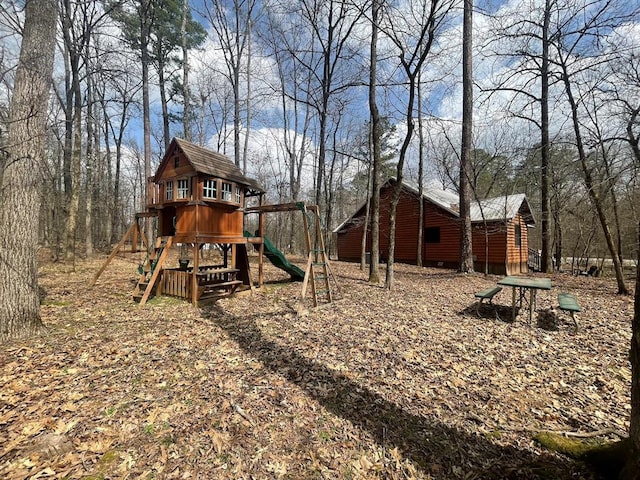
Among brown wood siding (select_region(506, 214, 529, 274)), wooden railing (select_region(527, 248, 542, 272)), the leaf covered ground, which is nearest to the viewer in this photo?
the leaf covered ground

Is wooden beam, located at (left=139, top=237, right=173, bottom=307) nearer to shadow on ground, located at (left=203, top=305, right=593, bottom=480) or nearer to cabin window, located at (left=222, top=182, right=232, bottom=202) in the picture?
cabin window, located at (left=222, top=182, right=232, bottom=202)

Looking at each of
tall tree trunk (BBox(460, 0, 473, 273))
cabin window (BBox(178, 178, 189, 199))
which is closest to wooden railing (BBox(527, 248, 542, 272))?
tall tree trunk (BBox(460, 0, 473, 273))

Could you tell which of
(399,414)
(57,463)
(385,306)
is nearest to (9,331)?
(57,463)

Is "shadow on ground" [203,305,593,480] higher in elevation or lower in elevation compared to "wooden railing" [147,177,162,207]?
lower

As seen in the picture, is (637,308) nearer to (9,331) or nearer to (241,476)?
(241,476)

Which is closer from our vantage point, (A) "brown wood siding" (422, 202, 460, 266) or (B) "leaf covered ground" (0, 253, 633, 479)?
(B) "leaf covered ground" (0, 253, 633, 479)

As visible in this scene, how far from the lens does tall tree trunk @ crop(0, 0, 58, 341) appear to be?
4.50 m

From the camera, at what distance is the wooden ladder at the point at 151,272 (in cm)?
743

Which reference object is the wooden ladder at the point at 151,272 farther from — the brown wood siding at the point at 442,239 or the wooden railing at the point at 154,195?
the brown wood siding at the point at 442,239

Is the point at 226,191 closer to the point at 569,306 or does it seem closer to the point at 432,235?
the point at 569,306

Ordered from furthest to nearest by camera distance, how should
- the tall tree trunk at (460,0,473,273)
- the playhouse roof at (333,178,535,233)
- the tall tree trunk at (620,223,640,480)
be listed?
1. the playhouse roof at (333,178,535,233)
2. the tall tree trunk at (460,0,473,273)
3. the tall tree trunk at (620,223,640,480)

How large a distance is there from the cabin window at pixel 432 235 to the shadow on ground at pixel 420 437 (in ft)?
55.5

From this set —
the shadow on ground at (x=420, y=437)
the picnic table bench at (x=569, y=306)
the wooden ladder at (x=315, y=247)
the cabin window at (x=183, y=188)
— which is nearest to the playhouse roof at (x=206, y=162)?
the cabin window at (x=183, y=188)

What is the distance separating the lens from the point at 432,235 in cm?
1934
